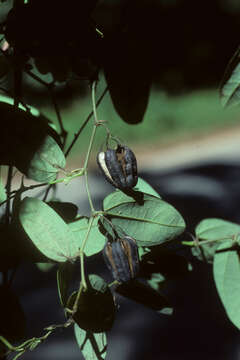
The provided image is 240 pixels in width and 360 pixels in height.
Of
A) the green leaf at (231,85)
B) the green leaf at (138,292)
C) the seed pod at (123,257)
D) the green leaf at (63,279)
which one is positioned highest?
the green leaf at (231,85)

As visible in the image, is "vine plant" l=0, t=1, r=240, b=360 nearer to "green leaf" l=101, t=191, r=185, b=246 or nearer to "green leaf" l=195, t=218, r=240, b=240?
"green leaf" l=101, t=191, r=185, b=246

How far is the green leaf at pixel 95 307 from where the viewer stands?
565mm

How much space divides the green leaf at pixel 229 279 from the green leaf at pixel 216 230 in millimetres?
33

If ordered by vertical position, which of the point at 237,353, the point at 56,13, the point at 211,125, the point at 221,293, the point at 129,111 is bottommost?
the point at 237,353

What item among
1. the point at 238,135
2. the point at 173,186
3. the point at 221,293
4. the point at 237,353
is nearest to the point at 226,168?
the point at 173,186

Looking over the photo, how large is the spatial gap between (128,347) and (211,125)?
12.5 ft

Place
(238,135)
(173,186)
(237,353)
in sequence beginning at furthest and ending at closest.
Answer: (238,135) < (173,186) < (237,353)

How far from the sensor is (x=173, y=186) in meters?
4.38

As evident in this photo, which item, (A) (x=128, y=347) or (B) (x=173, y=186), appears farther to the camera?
(B) (x=173, y=186)

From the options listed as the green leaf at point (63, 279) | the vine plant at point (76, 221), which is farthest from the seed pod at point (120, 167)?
the green leaf at point (63, 279)

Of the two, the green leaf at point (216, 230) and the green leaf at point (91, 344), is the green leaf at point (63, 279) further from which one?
the green leaf at point (216, 230)

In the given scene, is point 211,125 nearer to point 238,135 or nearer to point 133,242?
point 238,135

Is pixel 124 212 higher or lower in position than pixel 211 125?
higher

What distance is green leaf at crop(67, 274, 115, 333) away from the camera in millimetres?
565
